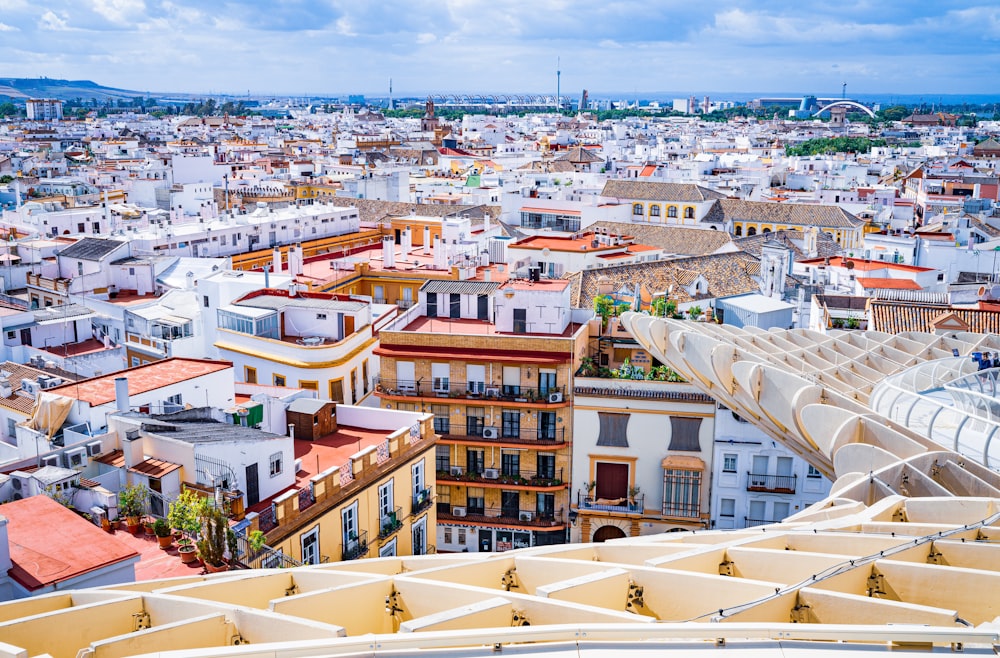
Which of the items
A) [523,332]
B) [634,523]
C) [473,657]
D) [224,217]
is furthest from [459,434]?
[224,217]

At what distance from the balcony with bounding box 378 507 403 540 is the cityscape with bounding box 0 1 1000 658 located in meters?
0.07

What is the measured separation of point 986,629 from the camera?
27.0 feet

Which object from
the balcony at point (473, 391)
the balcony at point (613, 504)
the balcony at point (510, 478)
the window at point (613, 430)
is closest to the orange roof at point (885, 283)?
the window at point (613, 430)

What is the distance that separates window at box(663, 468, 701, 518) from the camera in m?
27.9

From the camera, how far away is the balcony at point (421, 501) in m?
22.0

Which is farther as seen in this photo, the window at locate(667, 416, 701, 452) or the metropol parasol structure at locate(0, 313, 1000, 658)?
the window at locate(667, 416, 701, 452)

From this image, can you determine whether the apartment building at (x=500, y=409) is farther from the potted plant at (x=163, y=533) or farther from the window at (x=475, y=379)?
the potted plant at (x=163, y=533)

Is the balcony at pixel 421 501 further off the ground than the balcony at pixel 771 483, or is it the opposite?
the balcony at pixel 421 501

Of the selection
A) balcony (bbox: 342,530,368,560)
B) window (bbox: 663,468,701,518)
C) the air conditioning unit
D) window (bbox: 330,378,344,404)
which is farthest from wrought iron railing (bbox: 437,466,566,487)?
the air conditioning unit

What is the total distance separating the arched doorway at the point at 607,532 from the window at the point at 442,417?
5535 millimetres

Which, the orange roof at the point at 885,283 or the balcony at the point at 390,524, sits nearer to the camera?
the balcony at the point at 390,524

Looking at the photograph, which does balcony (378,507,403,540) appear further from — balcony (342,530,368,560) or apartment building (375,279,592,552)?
apartment building (375,279,592,552)

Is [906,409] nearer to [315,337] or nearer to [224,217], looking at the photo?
[315,337]

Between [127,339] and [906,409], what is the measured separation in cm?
2576
